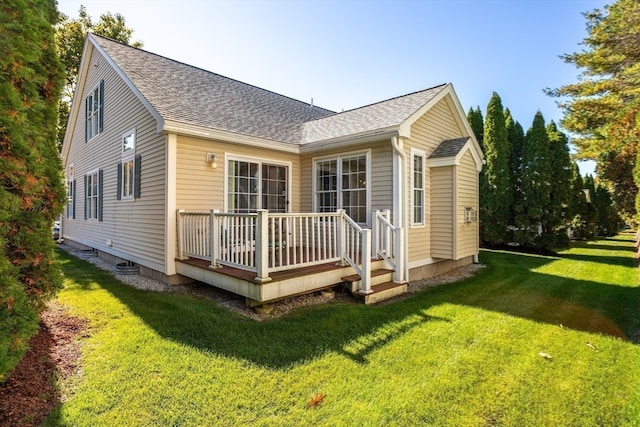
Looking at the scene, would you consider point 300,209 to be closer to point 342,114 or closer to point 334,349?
point 342,114

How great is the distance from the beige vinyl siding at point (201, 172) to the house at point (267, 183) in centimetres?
2

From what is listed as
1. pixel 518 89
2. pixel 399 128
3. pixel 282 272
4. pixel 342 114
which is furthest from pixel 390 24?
pixel 282 272

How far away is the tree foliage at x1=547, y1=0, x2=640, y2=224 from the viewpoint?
8.62 m

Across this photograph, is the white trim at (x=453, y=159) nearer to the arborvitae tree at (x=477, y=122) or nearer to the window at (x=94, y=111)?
the arborvitae tree at (x=477, y=122)

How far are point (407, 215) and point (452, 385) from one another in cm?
435

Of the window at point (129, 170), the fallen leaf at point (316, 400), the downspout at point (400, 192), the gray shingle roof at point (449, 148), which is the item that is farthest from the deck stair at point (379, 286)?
the window at point (129, 170)

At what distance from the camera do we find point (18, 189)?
2697mm

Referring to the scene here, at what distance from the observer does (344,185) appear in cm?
744

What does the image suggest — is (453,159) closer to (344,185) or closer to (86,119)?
(344,185)

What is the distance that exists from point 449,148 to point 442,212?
1618mm

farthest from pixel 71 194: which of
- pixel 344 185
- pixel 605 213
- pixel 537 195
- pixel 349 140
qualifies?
pixel 605 213

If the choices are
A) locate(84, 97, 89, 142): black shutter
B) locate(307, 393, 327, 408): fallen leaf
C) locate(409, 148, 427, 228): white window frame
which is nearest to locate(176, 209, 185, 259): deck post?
locate(307, 393, 327, 408): fallen leaf

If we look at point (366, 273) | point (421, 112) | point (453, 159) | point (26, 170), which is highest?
point (421, 112)

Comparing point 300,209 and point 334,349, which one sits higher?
point 300,209
